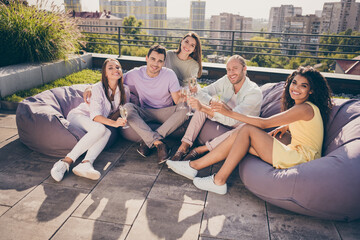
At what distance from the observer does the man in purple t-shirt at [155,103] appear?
10.2 ft

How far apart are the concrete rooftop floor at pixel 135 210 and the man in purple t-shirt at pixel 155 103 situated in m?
Answer: 0.34

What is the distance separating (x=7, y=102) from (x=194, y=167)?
318cm

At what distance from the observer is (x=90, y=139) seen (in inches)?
112

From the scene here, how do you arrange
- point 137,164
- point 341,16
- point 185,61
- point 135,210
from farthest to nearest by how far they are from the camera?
1. point 341,16
2. point 185,61
3. point 137,164
4. point 135,210

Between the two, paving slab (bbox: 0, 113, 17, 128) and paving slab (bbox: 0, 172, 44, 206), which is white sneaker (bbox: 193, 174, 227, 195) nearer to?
paving slab (bbox: 0, 172, 44, 206)

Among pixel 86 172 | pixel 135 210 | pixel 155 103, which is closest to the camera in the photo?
pixel 135 210

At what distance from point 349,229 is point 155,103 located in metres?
2.28

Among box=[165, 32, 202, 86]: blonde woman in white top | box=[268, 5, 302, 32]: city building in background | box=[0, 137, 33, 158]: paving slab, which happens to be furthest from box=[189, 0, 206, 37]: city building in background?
box=[0, 137, 33, 158]: paving slab

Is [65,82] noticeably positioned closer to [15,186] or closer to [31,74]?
[31,74]

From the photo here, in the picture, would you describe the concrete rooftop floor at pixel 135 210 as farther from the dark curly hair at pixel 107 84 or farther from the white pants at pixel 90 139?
the dark curly hair at pixel 107 84

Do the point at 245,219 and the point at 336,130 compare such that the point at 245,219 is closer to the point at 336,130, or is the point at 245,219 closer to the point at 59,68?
the point at 336,130

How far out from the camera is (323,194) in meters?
2.06

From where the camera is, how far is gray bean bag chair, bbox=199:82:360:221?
80.4 inches

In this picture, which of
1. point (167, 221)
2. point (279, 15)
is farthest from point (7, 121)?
point (279, 15)
